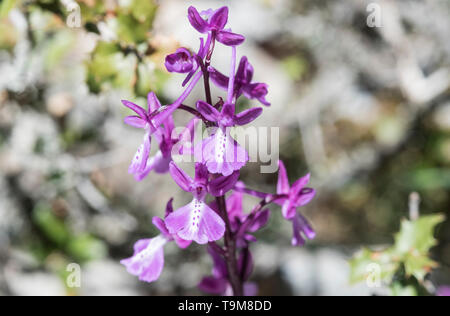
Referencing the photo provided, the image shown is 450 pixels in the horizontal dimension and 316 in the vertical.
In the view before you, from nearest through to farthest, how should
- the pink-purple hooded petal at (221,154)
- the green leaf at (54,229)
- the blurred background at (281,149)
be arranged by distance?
the pink-purple hooded petal at (221,154) < the blurred background at (281,149) < the green leaf at (54,229)

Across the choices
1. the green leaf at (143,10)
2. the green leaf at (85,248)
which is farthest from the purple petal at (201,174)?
the green leaf at (85,248)

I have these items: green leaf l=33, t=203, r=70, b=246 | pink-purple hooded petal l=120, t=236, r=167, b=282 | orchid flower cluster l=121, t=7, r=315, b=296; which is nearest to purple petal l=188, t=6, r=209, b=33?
orchid flower cluster l=121, t=7, r=315, b=296

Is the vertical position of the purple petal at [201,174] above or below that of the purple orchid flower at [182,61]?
below

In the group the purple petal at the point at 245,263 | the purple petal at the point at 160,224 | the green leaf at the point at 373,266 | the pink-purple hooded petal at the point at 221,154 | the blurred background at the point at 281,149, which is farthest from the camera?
the blurred background at the point at 281,149

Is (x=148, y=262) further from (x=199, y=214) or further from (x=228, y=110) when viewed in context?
(x=228, y=110)

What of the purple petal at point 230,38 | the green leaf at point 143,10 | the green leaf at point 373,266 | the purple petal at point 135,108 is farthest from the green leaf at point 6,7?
the green leaf at point 373,266

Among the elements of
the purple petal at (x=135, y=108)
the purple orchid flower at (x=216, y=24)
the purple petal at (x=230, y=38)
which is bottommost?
the purple petal at (x=135, y=108)

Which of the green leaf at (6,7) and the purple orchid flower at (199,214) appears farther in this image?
the green leaf at (6,7)

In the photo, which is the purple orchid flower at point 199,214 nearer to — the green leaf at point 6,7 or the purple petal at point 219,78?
the purple petal at point 219,78
